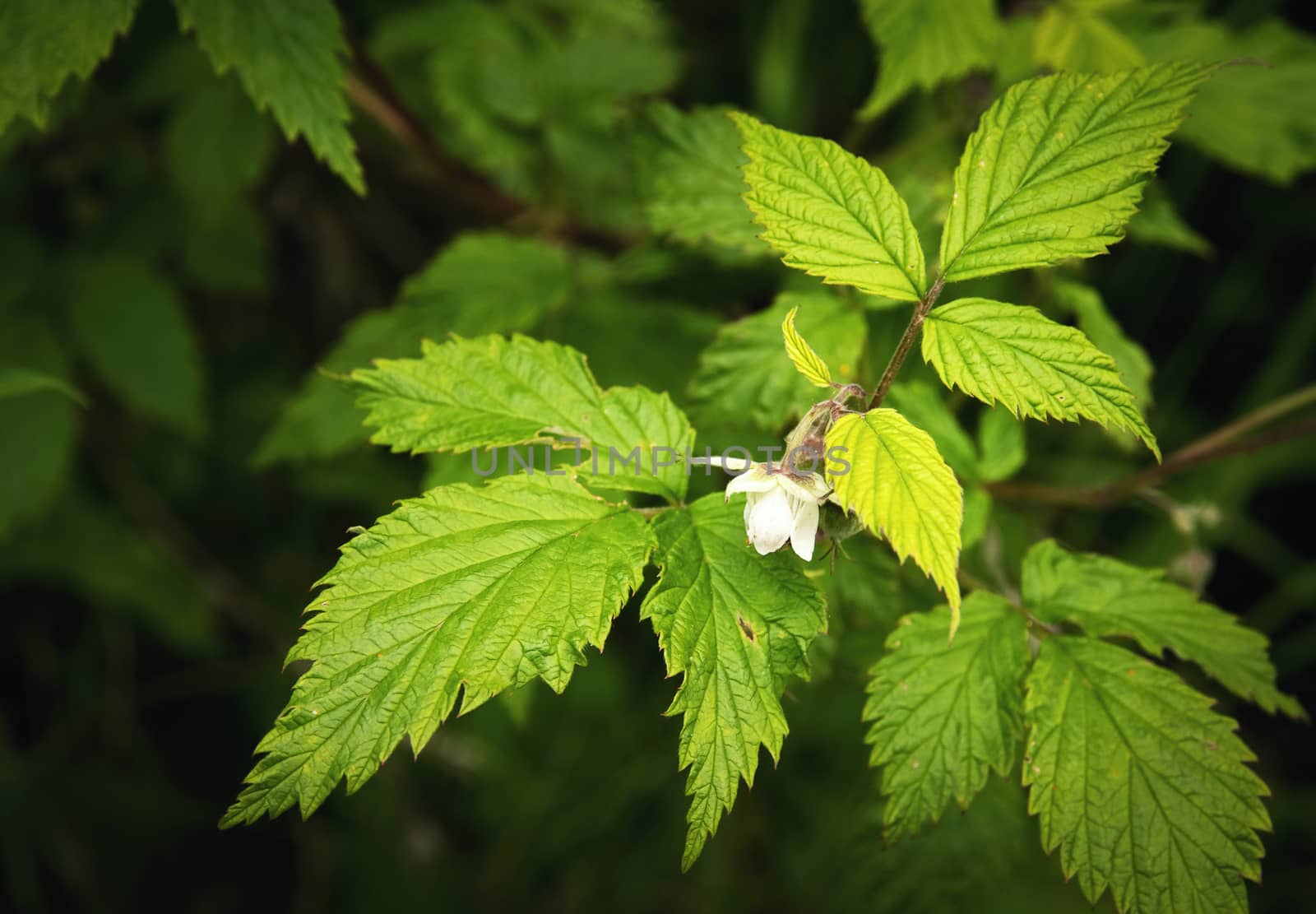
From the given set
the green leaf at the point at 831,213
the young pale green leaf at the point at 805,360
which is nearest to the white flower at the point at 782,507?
the young pale green leaf at the point at 805,360

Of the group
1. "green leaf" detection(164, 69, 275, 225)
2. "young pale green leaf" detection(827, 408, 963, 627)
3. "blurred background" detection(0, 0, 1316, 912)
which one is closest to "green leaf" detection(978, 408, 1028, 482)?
"blurred background" detection(0, 0, 1316, 912)

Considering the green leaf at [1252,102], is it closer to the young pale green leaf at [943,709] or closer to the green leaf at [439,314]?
the young pale green leaf at [943,709]

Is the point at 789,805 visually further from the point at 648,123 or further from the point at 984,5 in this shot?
the point at 984,5

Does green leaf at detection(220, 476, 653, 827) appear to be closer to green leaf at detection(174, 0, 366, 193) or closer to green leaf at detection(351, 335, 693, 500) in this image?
green leaf at detection(351, 335, 693, 500)

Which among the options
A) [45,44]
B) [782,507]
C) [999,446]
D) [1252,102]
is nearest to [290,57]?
[45,44]

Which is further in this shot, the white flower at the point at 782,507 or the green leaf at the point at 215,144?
the green leaf at the point at 215,144
